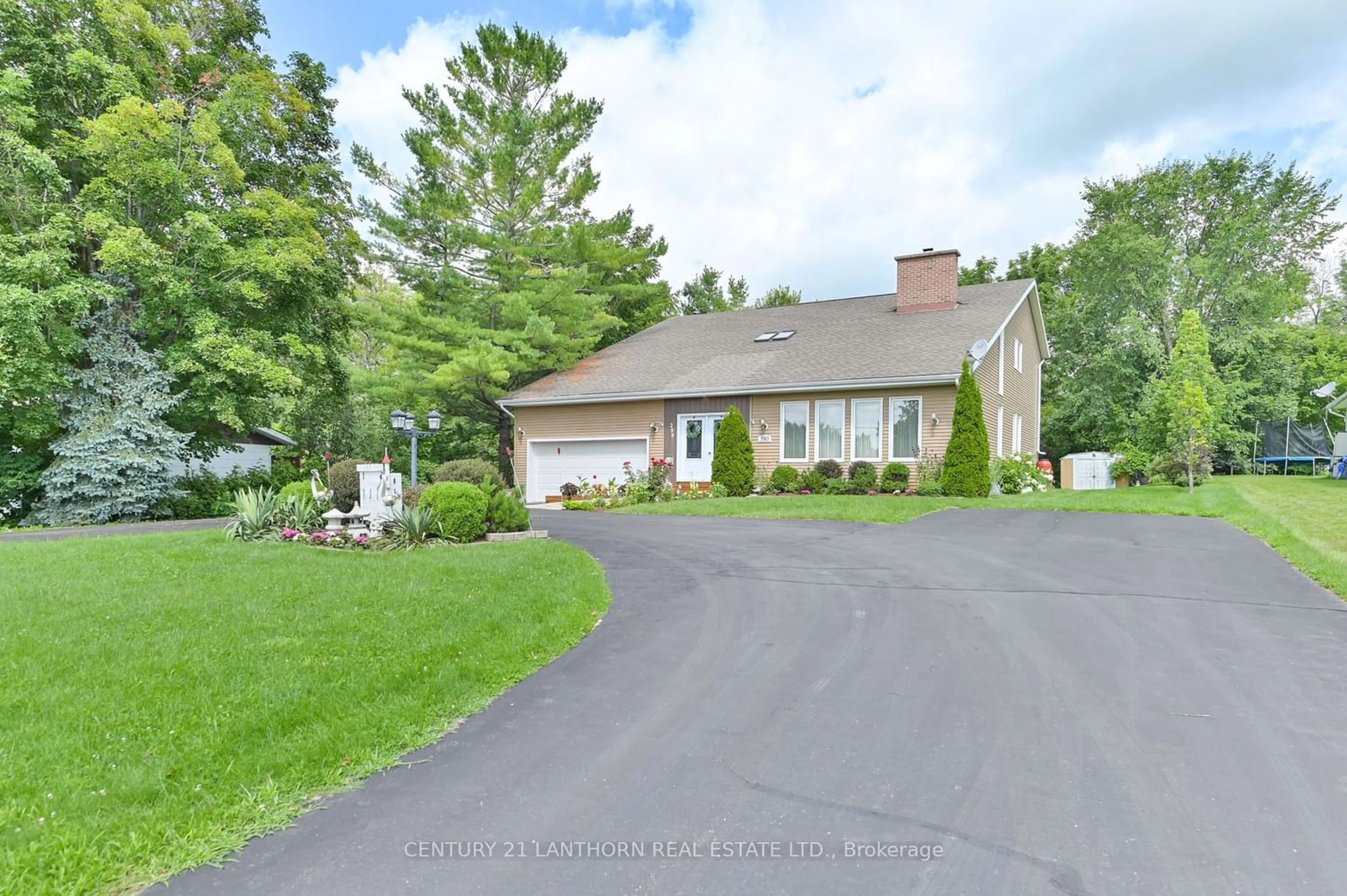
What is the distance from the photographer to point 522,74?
77.3ft

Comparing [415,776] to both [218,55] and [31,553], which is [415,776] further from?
[218,55]

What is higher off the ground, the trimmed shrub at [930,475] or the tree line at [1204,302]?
the tree line at [1204,302]

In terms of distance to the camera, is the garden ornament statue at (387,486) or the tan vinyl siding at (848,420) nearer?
the garden ornament statue at (387,486)

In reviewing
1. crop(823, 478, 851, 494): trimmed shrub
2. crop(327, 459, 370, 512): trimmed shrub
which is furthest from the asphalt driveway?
crop(823, 478, 851, 494): trimmed shrub

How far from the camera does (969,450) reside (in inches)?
575

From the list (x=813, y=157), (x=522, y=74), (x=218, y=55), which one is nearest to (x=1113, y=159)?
(x=813, y=157)

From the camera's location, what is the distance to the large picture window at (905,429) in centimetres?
1602

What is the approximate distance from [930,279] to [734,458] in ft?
27.5

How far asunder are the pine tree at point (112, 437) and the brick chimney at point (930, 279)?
18.6 m

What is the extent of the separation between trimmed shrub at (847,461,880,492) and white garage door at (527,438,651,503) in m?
5.74

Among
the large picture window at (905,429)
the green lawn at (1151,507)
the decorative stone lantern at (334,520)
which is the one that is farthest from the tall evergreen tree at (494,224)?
the decorative stone lantern at (334,520)

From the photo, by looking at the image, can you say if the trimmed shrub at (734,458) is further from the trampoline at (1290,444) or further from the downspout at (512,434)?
the trampoline at (1290,444)

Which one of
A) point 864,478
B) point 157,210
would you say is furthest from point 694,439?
point 157,210

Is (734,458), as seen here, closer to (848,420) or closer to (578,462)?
(848,420)
